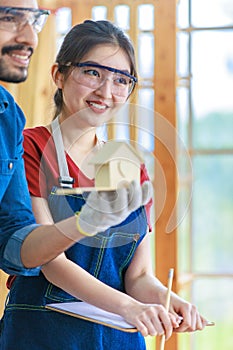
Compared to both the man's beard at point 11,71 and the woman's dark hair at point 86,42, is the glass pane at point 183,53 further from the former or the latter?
the man's beard at point 11,71

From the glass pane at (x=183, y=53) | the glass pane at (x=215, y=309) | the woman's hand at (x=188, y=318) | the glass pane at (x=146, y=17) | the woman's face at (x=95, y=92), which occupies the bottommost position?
the glass pane at (x=215, y=309)

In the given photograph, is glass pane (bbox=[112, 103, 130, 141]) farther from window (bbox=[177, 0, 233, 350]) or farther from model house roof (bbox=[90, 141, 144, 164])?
window (bbox=[177, 0, 233, 350])

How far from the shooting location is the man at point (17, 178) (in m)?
1.36

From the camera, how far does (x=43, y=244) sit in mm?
1351

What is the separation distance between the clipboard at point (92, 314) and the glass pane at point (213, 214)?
192 centimetres

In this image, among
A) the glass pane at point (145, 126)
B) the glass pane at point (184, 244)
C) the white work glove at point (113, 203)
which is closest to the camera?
the white work glove at point (113, 203)

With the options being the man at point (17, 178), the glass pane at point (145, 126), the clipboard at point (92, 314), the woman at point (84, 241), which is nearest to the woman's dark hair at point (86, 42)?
the woman at point (84, 241)

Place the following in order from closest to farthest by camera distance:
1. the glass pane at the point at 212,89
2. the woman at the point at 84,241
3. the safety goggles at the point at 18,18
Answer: the safety goggles at the point at 18,18, the woman at the point at 84,241, the glass pane at the point at 212,89

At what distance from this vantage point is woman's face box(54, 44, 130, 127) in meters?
1.44

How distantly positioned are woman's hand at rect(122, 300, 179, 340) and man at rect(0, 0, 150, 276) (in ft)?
0.60

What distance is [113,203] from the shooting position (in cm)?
114

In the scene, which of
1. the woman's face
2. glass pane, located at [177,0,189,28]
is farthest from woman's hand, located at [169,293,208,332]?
glass pane, located at [177,0,189,28]

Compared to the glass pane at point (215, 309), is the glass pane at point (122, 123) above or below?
above

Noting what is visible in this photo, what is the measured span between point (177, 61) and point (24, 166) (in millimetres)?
1713
